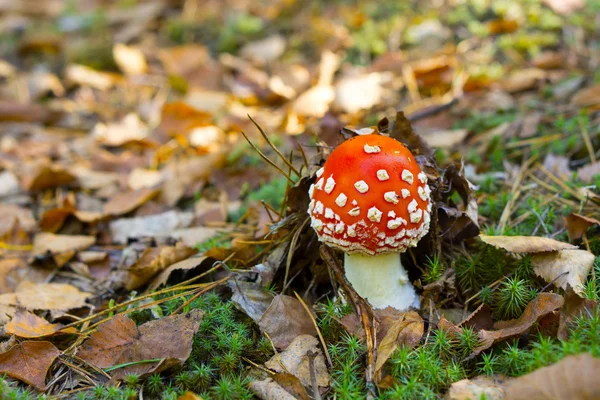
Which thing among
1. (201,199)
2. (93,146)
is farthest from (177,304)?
(93,146)

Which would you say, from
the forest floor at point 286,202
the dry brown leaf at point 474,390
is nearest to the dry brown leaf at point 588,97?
the forest floor at point 286,202

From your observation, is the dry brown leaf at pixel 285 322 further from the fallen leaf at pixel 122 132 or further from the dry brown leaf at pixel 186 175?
the fallen leaf at pixel 122 132

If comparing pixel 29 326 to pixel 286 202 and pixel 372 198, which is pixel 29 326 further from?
pixel 372 198

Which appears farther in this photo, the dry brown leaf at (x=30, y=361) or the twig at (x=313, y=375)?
the dry brown leaf at (x=30, y=361)

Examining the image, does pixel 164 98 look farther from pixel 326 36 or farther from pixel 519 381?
pixel 519 381

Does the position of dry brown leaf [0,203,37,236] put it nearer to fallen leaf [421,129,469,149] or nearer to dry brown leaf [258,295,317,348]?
dry brown leaf [258,295,317,348]

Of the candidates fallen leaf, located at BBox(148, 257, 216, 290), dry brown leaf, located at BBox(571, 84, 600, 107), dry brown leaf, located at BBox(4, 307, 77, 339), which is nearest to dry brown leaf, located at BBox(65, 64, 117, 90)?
fallen leaf, located at BBox(148, 257, 216, 290)
